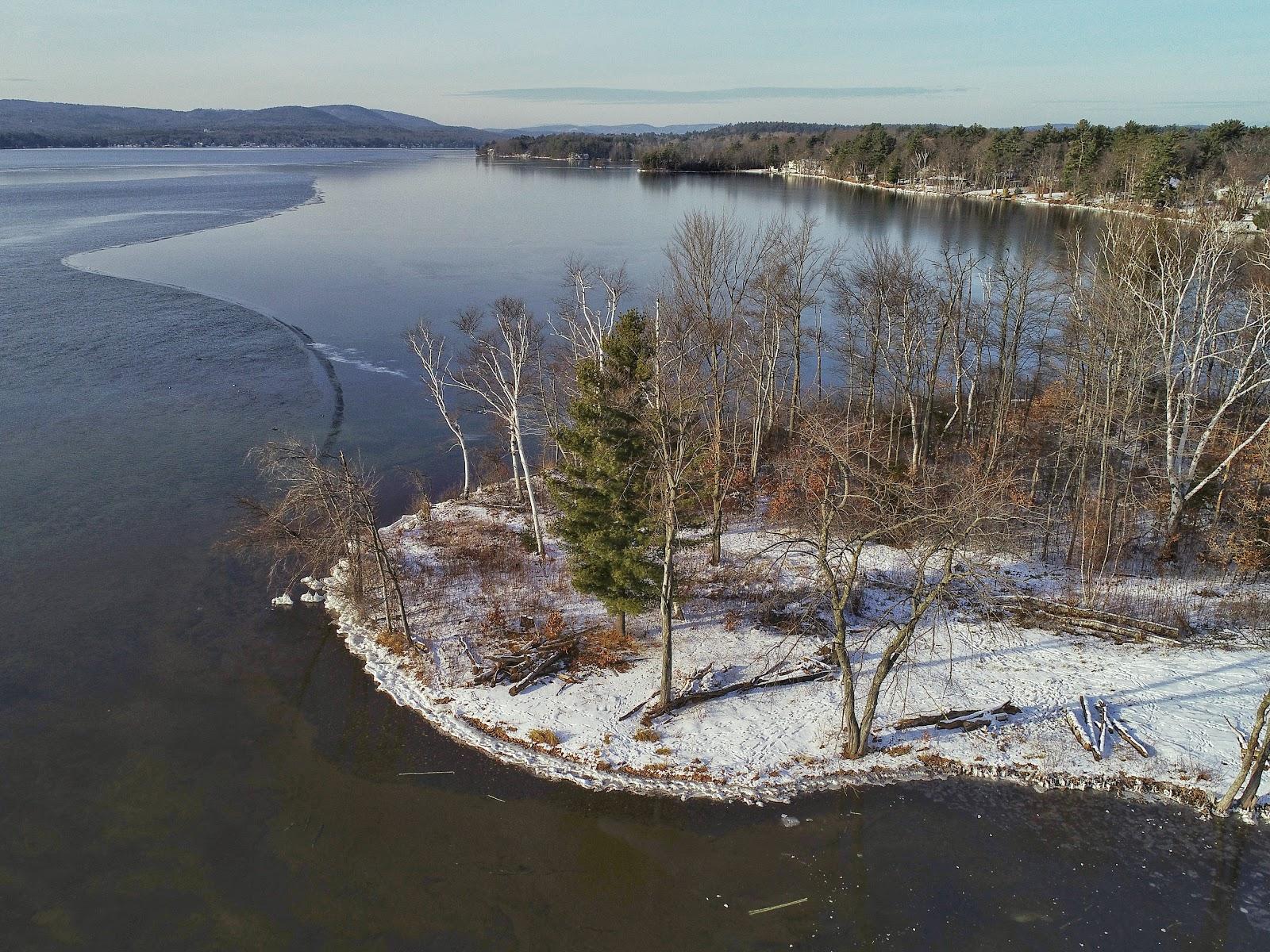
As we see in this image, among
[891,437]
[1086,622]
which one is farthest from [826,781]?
[891,437]

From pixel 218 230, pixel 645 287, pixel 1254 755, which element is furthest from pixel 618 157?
pixel 1254 755

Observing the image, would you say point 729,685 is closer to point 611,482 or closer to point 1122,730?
point 611,482

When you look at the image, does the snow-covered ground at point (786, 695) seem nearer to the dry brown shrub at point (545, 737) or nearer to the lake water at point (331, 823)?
the dry brown shrub at point (545, 737)

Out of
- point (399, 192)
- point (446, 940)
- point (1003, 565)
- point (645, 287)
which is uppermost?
point (399, 192)

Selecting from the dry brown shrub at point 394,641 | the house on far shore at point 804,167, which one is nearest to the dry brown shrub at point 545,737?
the dry brown shrub at point 394,641

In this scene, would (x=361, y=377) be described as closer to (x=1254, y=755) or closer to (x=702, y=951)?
(x=702, y=951)

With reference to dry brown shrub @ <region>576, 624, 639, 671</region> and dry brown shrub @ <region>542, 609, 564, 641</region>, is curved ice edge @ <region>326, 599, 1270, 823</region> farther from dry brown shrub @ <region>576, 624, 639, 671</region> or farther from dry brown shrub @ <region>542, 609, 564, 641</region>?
dry brown shrub @ <region>542, 609, 564, 641</region>
